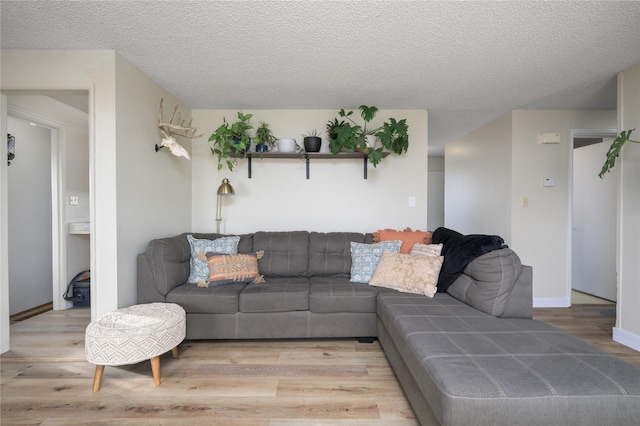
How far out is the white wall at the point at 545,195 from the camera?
3.42 meters

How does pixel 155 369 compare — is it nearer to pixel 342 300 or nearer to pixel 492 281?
pixel 342 300

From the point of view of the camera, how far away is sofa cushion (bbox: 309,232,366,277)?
9.36 ft

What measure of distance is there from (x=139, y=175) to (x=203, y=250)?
85 cm

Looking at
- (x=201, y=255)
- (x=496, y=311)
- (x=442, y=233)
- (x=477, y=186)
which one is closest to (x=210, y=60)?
(x=201, y=255)

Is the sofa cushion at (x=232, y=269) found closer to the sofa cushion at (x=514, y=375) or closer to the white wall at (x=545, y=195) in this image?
the sofa cushion at (x=514, y=375)

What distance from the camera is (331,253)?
290 cm

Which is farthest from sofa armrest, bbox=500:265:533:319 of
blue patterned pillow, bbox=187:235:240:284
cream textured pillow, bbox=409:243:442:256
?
blue patterned pillow, bbox=187:235:240:284

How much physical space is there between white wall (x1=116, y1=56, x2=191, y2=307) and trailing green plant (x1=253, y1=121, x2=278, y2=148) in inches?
35.3

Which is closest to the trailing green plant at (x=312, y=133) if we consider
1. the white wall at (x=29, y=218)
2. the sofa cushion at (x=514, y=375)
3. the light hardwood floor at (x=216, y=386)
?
the light hardwood floor at (x=216, y=386)

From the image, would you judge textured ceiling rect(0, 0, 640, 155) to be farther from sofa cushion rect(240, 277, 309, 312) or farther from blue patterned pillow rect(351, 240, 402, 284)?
sofa cushion rect(240, 277, 309, 312)

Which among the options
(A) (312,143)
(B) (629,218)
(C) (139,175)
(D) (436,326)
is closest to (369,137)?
(A) (312,143)

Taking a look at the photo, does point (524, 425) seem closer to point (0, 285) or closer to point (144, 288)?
point (144, 288)

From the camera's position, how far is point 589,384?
3.50ft

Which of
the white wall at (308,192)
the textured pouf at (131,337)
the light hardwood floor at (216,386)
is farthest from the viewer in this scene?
the white wall at (308,192)
